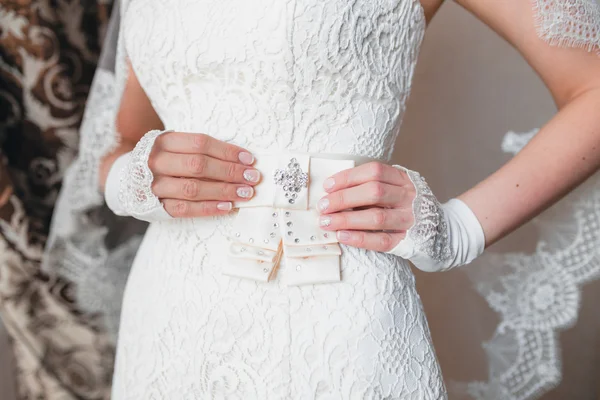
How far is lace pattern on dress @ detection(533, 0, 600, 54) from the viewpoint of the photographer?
72 cm

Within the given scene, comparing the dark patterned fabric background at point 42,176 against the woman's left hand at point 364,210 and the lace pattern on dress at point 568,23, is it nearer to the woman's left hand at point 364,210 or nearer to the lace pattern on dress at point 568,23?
the woman's left hand at point 364,210

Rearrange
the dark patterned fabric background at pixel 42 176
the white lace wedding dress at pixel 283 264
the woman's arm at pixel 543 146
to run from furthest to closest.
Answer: the dark patterned fabric background at pixel 42 176 → the woman's arm at pixel 543 146 → the white lace wedding dress at pixel 283 264

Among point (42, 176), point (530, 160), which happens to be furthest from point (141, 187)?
point (42, 176)

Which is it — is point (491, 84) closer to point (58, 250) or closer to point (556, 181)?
point (556, 181)

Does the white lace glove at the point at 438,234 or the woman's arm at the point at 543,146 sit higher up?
the woman's arm at the point at 543,146

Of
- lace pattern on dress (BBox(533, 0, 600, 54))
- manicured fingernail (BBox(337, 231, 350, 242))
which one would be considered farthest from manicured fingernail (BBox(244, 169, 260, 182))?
lace pattern on dress (BBox(533, 0, 600, 54))

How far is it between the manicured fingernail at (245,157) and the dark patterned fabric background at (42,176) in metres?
0.73

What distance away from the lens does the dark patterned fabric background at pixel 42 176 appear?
1212 mm

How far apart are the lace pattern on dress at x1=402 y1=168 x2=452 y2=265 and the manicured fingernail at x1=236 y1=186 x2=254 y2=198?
0.67 ft

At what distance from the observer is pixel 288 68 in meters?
0.65

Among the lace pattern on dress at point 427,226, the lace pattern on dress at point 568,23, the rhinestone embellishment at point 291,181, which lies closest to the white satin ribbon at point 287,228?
A: the rhinestone embellishment at point 291,181

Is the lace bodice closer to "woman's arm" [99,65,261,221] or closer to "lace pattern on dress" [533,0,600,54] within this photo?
"woman's arm" [99,65,261,221]

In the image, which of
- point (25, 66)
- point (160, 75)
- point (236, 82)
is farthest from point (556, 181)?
point (25, 66)

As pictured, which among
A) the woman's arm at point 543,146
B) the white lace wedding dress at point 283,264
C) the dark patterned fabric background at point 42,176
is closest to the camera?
the white lace wedding dress at point 283,264
